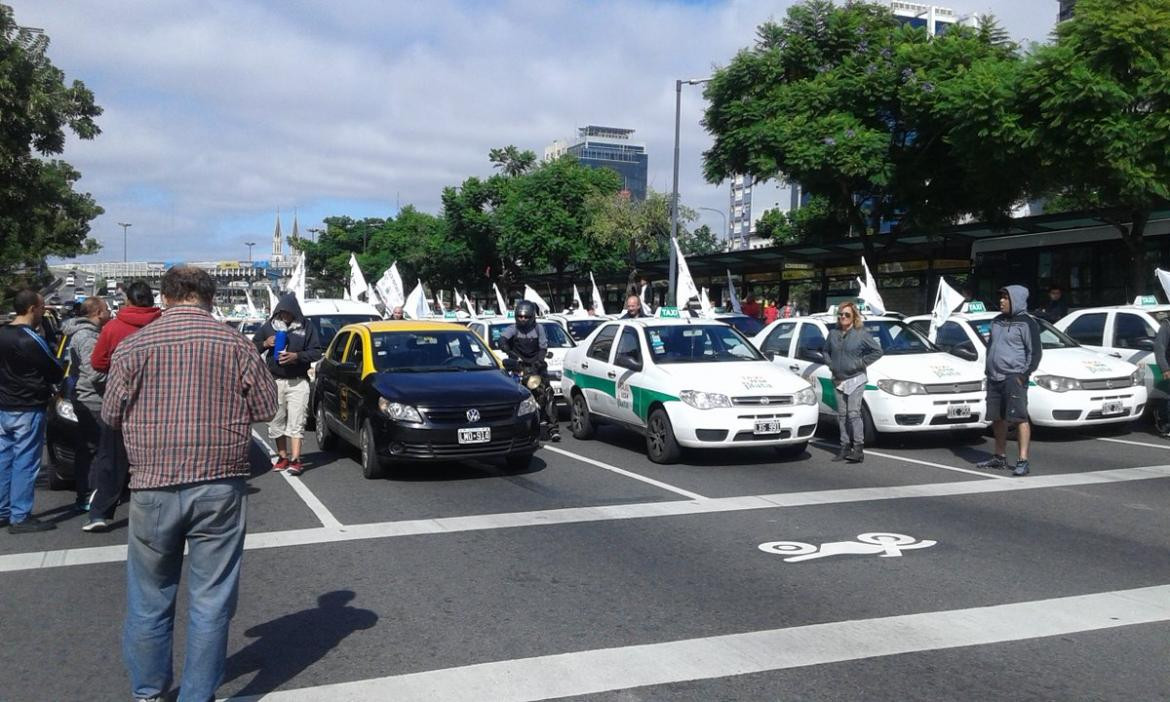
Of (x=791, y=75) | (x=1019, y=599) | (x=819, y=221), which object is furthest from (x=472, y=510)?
(x=819, y=221)

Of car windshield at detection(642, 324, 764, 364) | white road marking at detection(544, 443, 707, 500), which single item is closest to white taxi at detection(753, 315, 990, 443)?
car windshield at detection(642, 324, 764, 364)

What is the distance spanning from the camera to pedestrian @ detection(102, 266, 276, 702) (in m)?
4.09

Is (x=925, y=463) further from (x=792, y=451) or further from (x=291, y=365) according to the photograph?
(x=291, y=365)

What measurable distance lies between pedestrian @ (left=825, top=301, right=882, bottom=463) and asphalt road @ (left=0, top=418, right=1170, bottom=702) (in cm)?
133

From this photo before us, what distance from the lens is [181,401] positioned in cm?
413

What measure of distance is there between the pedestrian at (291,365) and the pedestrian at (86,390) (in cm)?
204

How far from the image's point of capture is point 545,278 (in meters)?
51.1

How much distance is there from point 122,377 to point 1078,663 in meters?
4.40

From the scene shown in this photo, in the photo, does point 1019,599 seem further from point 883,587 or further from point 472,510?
point 472,510

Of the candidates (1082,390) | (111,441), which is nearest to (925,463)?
(1082,390)

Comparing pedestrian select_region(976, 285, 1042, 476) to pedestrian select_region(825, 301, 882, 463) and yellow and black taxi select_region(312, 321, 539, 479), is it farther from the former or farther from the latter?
yellow and black taxi select_region(312, 321, 539, 479)

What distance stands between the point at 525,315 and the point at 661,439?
108 inches

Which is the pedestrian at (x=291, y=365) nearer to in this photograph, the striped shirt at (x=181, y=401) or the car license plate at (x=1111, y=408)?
the striped shirt at (x=181, y=401)

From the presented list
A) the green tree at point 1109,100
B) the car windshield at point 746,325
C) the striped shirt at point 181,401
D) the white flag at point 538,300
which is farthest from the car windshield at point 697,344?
the white flag at point 538,300
